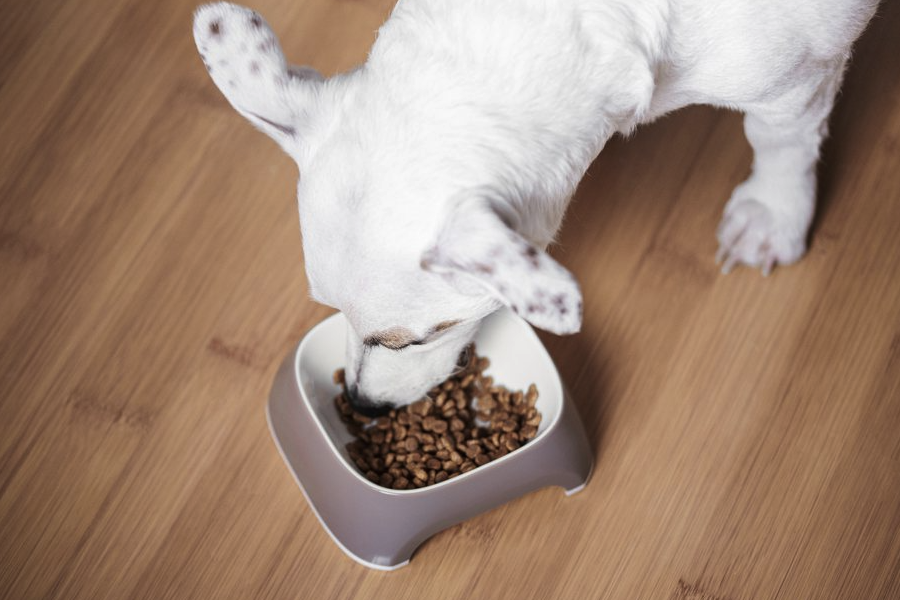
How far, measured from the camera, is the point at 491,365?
1563 millimetres

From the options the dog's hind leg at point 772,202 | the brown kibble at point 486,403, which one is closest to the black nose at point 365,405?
the brown kibble at point 486,403

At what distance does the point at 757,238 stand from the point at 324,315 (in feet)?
2.62

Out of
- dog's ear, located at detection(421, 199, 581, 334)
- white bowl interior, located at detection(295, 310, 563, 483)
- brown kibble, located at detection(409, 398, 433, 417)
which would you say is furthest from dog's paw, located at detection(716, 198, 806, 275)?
dog's ear, located at detection(421, 199, 581, 334)

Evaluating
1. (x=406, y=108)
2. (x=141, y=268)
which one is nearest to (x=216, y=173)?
(x=141, y=268)

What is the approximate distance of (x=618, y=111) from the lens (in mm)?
1101

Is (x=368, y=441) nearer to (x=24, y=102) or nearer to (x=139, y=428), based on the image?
(x=139, y=428)

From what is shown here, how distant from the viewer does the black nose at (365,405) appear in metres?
1.41

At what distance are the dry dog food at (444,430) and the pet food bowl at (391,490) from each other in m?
0.02

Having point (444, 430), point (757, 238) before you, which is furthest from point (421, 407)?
point (757, 238)

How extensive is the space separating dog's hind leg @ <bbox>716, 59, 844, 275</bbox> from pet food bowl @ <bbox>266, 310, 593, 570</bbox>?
449 mm

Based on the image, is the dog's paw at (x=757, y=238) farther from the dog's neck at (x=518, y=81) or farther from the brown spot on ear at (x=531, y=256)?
the brown spot on ear at (x=531, y=256)

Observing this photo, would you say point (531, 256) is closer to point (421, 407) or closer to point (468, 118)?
point (468, 118)

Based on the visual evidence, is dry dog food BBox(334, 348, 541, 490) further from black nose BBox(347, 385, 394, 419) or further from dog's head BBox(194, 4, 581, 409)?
dog's head BBox(194, 4, 581, 409)

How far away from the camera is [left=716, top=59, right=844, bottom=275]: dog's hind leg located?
1.50 metres
